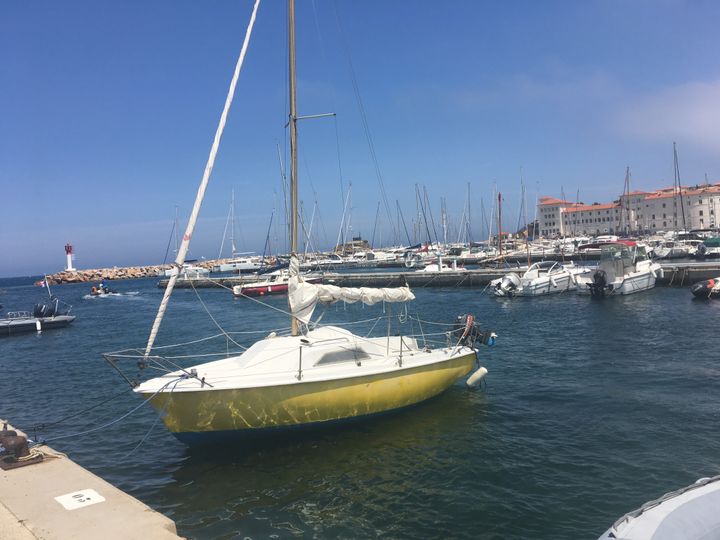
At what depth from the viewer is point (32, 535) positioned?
21.1ft

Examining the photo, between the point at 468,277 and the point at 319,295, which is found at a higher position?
the point at 319,295

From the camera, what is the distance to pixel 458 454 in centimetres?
1126

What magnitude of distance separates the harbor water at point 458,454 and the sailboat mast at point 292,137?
331 centimetres

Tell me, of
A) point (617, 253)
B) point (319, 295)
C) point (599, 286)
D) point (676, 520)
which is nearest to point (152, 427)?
point (319, 295)

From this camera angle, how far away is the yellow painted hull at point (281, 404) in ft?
35.3

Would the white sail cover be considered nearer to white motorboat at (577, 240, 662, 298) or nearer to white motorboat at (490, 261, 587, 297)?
white motorboat at (577, 240, 662, 298)

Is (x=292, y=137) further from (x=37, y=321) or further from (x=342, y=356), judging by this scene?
(x=37, y=321)

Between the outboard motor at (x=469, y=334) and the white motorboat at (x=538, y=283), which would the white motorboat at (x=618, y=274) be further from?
the outboard motor at (x=469, y=334)

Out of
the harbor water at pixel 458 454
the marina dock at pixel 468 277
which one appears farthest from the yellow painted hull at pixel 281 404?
the marina dock at pixel 468 277

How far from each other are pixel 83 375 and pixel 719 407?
22.6m

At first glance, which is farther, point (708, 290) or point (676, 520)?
point (708, 290)

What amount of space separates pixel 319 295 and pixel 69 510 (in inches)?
303

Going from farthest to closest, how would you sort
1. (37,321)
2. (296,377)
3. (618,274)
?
(618,274), (37,321), (296,377)

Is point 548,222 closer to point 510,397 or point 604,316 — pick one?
point 604,316
